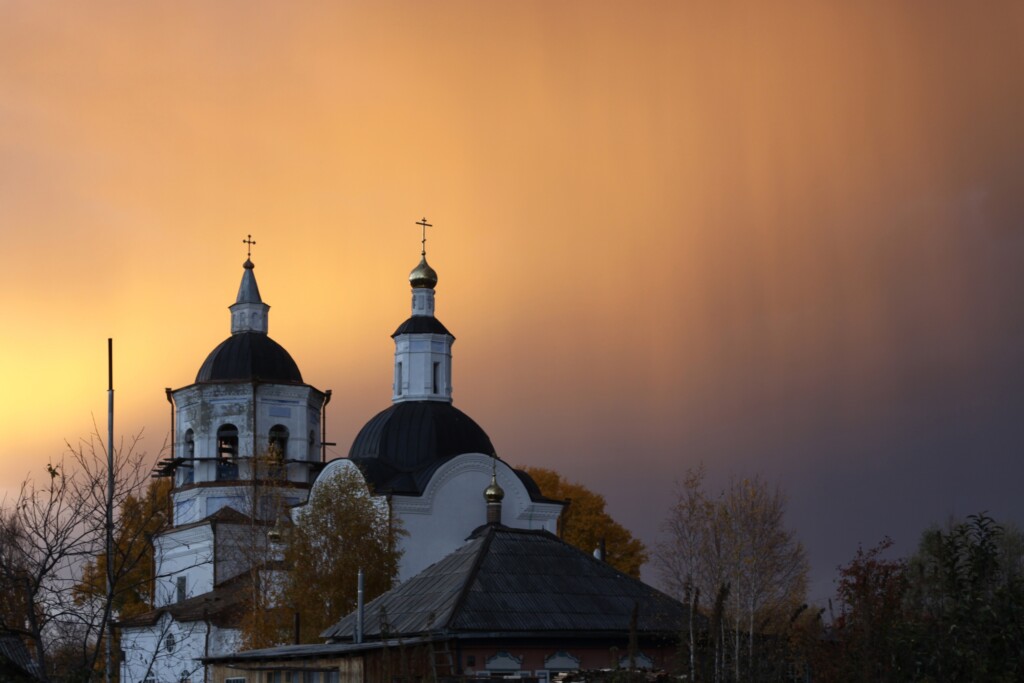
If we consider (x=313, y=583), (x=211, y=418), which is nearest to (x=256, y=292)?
(x=211, y=418)

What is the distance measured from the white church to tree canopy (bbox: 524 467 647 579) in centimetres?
1094

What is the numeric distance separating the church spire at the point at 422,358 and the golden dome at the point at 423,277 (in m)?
0.40

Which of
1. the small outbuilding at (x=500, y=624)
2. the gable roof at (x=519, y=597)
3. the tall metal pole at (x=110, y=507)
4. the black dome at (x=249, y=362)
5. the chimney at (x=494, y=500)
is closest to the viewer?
the tall metal pole at (x=110, y=507)

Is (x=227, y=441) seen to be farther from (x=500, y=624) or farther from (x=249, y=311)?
(x=500, y=624)

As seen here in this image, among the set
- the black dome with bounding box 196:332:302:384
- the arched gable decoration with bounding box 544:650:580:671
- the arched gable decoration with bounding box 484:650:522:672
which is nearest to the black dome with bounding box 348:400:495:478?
the black dome with bounding box 196:332:302:384

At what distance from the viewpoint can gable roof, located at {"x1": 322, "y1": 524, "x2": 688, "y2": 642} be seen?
2412 centimetres

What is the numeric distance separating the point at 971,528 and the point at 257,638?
21.9 metres

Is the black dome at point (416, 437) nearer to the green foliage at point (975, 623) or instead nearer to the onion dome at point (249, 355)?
the onion dome at point (249, 355)

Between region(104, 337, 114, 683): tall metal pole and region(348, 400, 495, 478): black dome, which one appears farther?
region(348, 400, 495, 478): black dome

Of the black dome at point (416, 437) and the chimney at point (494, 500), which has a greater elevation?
the black dome at point (416, 437)

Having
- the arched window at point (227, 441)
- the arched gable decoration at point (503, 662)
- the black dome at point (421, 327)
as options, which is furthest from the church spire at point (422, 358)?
the arched gable decoration at point (503, 662)

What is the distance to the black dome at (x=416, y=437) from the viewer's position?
A: 130 ft

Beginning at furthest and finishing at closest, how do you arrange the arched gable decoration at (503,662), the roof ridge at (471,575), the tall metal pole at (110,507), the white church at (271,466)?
the white church at (271,466) < the roof ridge at (471,575) < the arched gable decoration at (503,662) < the tall metal pole at (110,507)

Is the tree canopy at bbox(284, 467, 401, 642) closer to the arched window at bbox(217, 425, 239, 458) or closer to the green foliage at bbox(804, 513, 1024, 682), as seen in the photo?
the arched window at bbox(217, 425, 239, 458)
